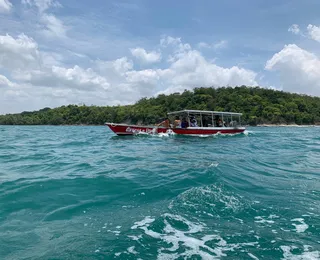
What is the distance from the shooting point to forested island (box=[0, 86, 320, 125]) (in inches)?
3789

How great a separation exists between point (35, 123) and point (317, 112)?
114m

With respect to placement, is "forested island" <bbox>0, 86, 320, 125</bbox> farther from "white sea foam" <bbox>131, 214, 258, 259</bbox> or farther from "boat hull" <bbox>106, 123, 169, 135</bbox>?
"white sea foam" <bbox>131, 214, 258, 259</bbox>

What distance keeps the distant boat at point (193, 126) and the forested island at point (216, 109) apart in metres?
68.4

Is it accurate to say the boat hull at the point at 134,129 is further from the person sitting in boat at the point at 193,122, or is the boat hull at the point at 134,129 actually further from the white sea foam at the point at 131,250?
the white sea foam at the point at 131,250

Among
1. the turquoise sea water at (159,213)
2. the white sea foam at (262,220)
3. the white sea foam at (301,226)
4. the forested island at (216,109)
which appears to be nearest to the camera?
the turquoise sea water at (159,213)

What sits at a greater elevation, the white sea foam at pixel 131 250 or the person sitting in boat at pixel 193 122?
the person sitting in boat at pixel 193 122

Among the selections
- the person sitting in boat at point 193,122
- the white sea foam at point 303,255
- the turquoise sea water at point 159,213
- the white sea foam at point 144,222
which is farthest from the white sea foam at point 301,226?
the person sitting in boat at point 193,122

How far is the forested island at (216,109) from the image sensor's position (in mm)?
96250

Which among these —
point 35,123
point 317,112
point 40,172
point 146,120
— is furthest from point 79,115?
point 40,172

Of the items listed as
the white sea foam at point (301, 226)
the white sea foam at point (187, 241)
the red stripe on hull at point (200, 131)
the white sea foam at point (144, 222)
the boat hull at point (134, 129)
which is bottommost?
the white sea foam at point (301, 226)

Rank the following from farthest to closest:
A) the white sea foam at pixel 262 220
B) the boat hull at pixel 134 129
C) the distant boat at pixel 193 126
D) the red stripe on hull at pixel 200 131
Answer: the red stripe on hull at pixel 200 131
the distant boat at pixel 193 126
the boat hull at pixel 134 129
the white sea foam at pixel 262 220

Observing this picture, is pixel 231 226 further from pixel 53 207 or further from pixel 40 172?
pixel 40 172

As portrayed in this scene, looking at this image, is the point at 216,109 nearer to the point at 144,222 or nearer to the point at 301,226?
the point at 301,226

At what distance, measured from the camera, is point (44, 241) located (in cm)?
421
